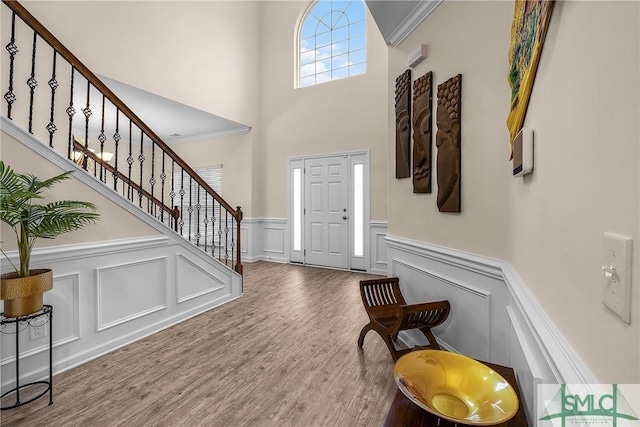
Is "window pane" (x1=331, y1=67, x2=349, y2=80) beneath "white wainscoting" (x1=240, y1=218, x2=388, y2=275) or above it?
above

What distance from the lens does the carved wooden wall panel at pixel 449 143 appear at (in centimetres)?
196

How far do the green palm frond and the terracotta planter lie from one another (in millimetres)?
107

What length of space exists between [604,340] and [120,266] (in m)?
2.91

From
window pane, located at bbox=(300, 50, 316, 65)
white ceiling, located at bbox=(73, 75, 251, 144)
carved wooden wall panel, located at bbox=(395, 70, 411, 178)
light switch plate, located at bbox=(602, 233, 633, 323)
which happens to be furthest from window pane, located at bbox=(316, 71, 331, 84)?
light switch plate, located at bbox=(602, 233, 633, 323)

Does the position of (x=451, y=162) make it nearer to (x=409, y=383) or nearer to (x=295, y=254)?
(x=409, y=383)

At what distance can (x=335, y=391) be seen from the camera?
1.92m

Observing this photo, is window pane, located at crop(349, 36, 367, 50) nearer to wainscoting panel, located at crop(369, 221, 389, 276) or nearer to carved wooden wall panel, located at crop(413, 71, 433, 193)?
wainscoting panel, located at crop(369, 221, 389, 276)

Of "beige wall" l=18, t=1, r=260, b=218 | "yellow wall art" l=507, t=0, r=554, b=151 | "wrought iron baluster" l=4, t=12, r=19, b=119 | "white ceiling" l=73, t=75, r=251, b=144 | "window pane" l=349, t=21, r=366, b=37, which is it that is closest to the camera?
"yellow wall art" l=507, t=0, r=554, b=151

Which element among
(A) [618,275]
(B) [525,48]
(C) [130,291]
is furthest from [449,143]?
(C) [130,291]

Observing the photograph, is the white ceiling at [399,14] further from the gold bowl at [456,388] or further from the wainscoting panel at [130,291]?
the wainscoting panel at [130,291]

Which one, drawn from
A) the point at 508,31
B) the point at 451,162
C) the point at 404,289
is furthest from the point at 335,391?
the point at 508,31

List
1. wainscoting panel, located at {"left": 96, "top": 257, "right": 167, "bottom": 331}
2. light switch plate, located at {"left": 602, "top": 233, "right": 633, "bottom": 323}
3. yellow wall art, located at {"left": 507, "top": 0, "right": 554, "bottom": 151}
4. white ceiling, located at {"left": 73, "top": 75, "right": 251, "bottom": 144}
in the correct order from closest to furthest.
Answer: light switch plate, located at {"left": 602, "top": 233, "right": 633, "bottom": 323}, yellow wall art, located at {"left": 507, "top": 0, "right": 554, "bottom": 151}, wainscoting panel, located at {"left": 96, "top": 257, "right": 167, "bottom": 331}, white ceiling, located at {"left": 73, "top": 75, "right": 251, "bottom": 144}

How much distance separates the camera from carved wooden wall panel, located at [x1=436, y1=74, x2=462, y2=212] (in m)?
1.96

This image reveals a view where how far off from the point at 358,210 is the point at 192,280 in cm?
292
